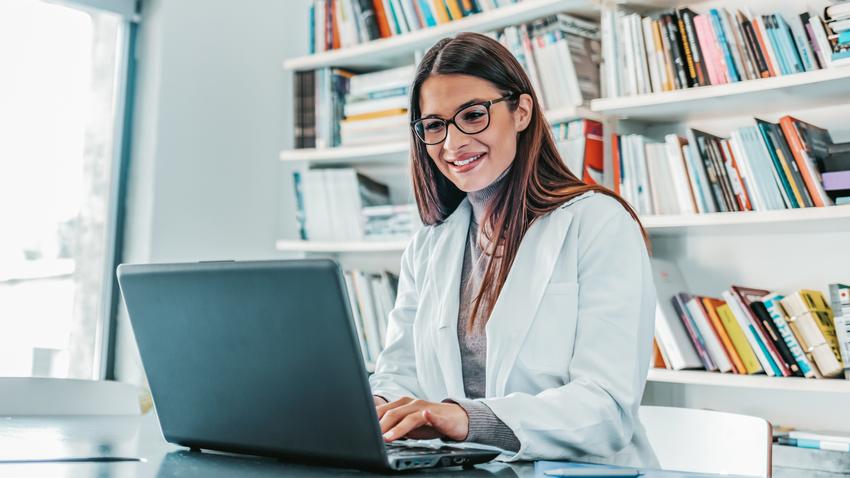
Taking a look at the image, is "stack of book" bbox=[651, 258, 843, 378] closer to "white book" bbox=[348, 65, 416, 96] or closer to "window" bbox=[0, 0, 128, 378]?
"white book" bbox=[348, 65, 416, 96]

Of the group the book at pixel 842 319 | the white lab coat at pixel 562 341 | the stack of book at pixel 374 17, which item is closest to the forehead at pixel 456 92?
the white lab coat at pixel 562 341

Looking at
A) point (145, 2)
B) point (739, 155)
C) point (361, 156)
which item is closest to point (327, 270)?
point (739, 155)

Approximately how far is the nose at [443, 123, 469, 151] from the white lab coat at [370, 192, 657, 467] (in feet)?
0.60

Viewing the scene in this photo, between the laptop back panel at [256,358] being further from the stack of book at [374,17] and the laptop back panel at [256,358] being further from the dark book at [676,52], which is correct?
the stack of book at [374,17]

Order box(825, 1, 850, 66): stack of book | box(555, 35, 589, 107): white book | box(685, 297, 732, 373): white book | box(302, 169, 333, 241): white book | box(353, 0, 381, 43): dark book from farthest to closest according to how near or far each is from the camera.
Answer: box(302, 169, 333, 241): white book < box(353, 0, 381, 43): dark book < box(555, 35, 589, 107): white book < box(685, 297, 732, 373): white book < box(825, 1, 850, 66): stack of book

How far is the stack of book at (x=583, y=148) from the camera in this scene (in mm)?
2285

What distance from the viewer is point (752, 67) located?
2.11 metres

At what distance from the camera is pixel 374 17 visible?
293 cm

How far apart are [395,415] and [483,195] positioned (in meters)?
0.68

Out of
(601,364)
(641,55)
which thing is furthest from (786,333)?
(601,364)

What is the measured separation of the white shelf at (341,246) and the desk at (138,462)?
151 cm

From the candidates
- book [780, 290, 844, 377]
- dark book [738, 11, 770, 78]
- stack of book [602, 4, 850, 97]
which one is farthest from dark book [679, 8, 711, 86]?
book [780, 290, 844, 377]

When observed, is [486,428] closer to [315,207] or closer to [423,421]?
[423,421]

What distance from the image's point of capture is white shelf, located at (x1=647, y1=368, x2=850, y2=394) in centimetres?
192
